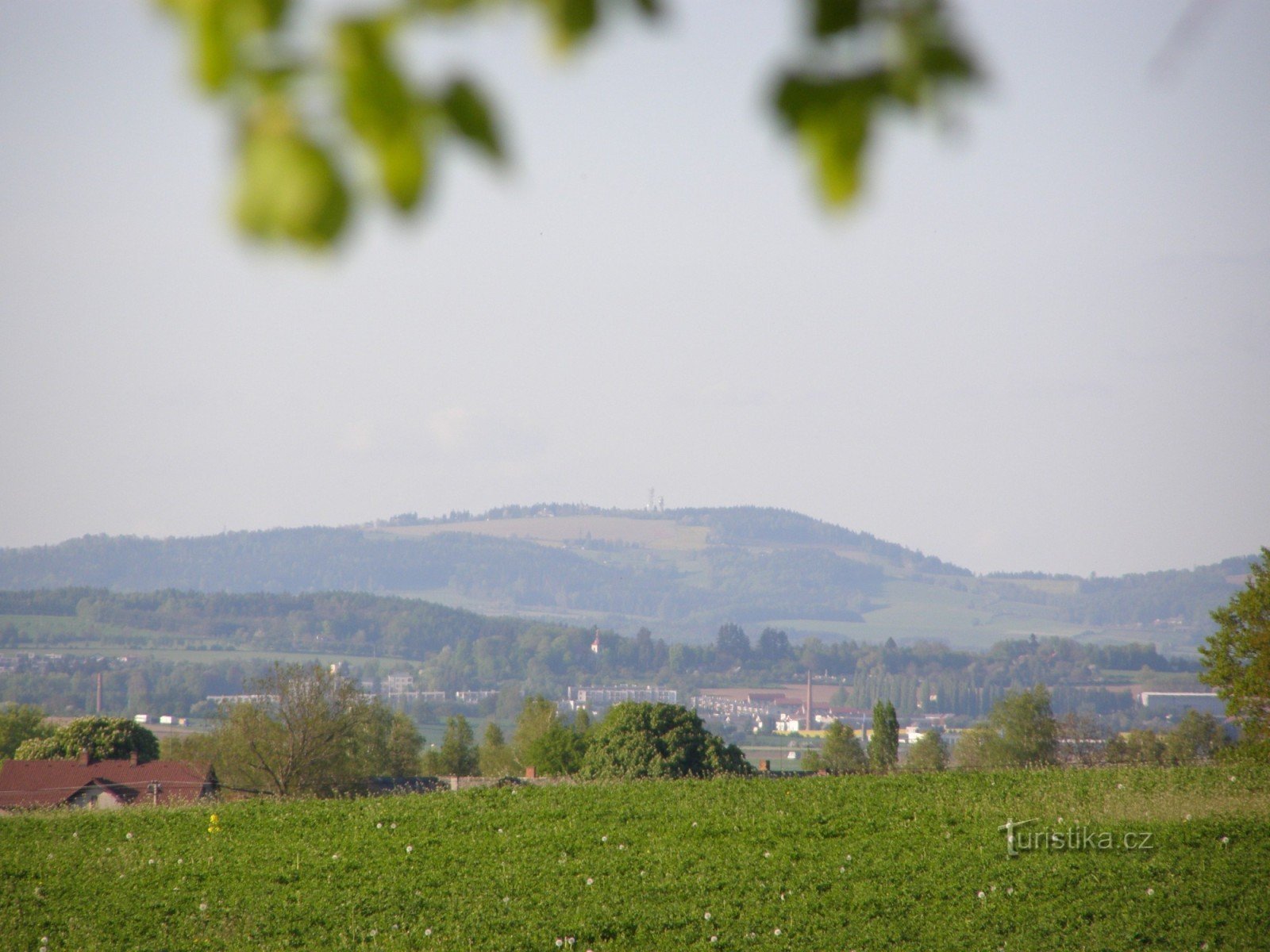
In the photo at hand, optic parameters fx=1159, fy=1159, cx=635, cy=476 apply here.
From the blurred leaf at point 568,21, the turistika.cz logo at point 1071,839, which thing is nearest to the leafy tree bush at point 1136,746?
the turistika.cz logo at point 1071,839

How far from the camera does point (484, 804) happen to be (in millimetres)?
16484

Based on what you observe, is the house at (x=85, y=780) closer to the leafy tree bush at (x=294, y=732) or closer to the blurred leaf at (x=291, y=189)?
the leafy tree bush at (x=294, y=732)

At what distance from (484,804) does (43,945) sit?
676cm

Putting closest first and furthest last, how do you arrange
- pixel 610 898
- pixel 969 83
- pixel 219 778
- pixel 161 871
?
pixel 969 83, pixel 610 898, pixel 161 871, pixel 219 778

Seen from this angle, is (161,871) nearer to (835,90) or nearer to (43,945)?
(43,945)

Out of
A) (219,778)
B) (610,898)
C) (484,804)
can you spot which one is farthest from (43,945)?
(219,778)

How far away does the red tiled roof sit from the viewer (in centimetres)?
3506

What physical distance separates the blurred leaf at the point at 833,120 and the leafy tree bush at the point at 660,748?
1019 inches

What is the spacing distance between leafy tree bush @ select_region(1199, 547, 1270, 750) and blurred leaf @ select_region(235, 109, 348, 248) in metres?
21.7

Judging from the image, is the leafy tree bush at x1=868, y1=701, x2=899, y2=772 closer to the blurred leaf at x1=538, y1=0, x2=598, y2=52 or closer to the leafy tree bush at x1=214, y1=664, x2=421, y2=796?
the leafy tree bush at x1=214, y1=664, x2=421, y2=796

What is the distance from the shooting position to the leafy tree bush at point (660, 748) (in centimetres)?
2756

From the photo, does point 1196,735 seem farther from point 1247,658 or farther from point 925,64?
point 925,64

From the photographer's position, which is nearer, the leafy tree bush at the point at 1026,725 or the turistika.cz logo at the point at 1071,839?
the turistika.cz logo at the point at 1071,839

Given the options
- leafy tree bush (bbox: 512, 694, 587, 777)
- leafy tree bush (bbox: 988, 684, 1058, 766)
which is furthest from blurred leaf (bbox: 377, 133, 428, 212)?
leafy tree bush (bbox: 988, 684, 1058, 766)
